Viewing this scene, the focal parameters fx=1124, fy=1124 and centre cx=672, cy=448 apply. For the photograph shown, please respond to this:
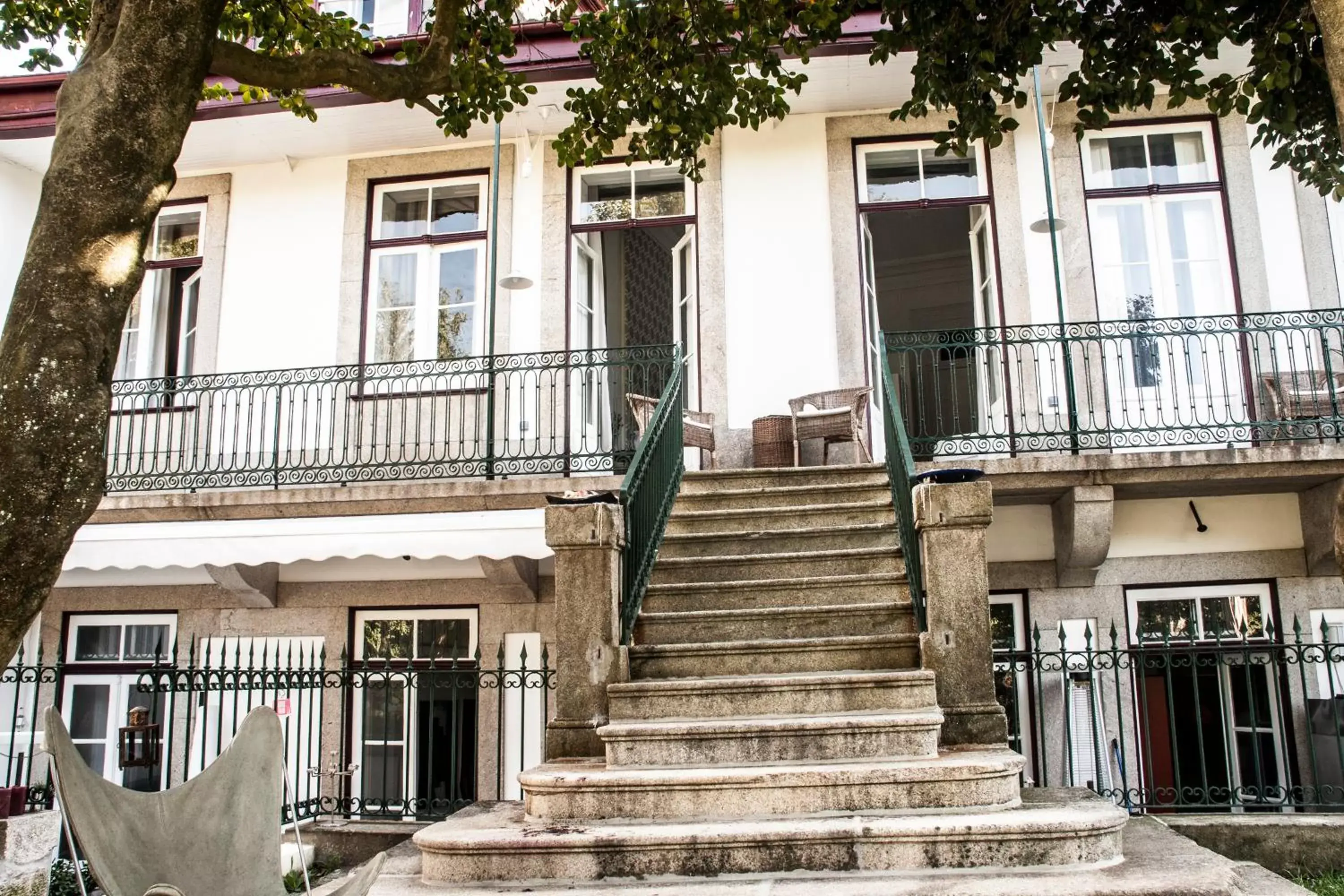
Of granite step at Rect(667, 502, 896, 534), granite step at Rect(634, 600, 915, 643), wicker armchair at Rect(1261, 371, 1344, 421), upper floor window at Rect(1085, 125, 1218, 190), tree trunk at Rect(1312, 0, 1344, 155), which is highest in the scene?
upper floor window at Rect(1085, 125, 1218, 190)

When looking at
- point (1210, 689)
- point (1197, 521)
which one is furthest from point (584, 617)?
point (1210, 689)

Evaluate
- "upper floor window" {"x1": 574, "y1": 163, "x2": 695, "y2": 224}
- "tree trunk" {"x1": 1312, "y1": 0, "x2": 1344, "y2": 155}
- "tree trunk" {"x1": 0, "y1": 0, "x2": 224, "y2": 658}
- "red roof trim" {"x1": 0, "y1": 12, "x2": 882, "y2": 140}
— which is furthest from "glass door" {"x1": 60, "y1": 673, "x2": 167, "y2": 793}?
"tree trunk" {"x1": 1312, "y1": 0, "x2": 1344, "y2": 155}

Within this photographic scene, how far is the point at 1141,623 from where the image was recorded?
8836 millimetres

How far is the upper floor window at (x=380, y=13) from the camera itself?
10992 mm

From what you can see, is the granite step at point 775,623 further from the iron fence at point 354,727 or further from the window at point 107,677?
the window at point 107,677

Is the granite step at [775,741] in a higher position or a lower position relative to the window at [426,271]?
lower

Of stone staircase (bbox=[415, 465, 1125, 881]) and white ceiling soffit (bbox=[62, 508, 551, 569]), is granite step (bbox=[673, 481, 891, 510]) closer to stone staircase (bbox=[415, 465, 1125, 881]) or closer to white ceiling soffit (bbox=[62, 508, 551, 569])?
stone staircase (bbox=[415, 465, 1125, 881])

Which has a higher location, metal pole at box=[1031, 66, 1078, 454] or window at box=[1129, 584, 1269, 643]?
metal pole at box=[1031, 66, 1078, 454]

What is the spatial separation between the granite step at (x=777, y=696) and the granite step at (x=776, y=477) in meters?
2.67

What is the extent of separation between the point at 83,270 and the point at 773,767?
3.31 metres

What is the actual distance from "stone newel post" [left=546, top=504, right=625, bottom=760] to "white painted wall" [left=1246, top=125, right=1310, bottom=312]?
21.4 ft

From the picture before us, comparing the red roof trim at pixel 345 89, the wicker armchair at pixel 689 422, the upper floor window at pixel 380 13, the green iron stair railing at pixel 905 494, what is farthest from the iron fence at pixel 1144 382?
the upper floor window at pixel 380 13

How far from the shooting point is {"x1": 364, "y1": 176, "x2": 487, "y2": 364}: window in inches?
→ 415

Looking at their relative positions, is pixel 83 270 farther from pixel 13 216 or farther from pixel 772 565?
pixel 13 216
